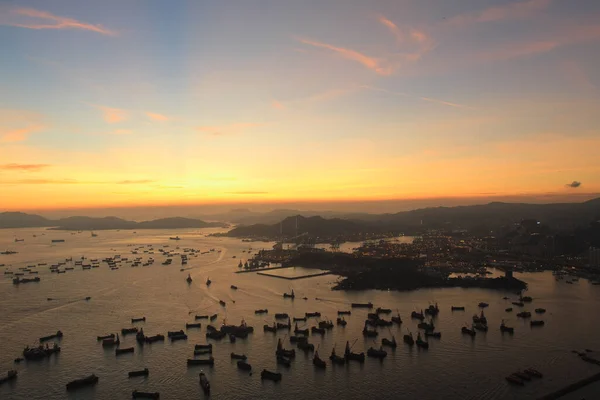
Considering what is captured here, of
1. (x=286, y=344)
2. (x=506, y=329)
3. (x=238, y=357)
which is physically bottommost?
(x=506, y=329)

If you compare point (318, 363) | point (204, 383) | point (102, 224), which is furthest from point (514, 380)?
point (102, 224)

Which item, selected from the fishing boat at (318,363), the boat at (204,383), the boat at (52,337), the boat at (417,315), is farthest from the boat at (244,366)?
the boat at (417,315)

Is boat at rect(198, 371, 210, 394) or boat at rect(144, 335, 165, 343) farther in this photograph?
boat at rect(144, 335, 165, 343)

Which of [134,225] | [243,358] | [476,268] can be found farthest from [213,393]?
[134,225]

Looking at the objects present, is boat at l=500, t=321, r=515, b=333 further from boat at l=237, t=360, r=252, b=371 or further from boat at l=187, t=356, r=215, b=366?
boat at l=187, t=356, r=215, b=366

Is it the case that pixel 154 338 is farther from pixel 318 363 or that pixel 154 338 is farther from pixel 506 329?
pixel 506 329

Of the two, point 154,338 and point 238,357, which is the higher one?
point 154,338

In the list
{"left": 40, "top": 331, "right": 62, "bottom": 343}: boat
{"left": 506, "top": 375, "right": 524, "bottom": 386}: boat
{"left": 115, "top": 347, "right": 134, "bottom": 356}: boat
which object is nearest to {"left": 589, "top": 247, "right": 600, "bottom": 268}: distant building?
{"left": 506, "top": 375, "right": 524, "bottom": 386}: boat

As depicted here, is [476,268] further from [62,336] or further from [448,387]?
[62,336]
